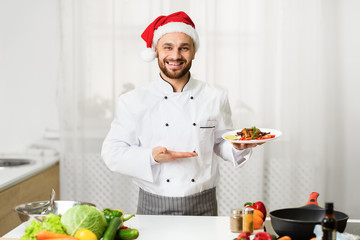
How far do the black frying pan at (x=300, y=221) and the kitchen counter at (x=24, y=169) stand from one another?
1.74m

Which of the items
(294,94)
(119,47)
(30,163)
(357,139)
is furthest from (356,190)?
(30,163)

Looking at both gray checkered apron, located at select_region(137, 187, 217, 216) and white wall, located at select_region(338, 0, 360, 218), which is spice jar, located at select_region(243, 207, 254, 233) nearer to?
gray checkered apron, located at select_region(137, 187, 217, 216)

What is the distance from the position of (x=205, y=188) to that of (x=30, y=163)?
1623 mm

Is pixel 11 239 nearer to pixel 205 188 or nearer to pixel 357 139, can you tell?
pixel 205 188

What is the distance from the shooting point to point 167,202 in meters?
2.59

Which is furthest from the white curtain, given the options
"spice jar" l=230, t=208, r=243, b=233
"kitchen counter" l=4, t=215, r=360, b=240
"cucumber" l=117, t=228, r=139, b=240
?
"cucumber" l=117, t=228, r=139, b=240

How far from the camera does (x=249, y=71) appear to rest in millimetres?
3896

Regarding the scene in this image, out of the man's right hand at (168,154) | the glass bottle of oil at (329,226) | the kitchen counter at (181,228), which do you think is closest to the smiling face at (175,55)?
the man's right hand at (168,154)

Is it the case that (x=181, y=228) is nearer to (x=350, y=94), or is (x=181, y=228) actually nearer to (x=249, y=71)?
(x=249, y=71)

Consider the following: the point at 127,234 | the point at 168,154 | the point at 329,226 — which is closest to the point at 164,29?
the point at 168,154

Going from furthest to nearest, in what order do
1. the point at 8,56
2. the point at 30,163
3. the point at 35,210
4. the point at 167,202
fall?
the point at 8,56 < the point at 30,163 < the point at 167,202 < the point at 35,210

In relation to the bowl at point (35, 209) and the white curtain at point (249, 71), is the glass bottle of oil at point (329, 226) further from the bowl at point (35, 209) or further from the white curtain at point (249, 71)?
the white curtain at point (249, 71)

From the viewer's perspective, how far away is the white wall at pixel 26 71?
4047 mm

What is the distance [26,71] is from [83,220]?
2.50 meters
